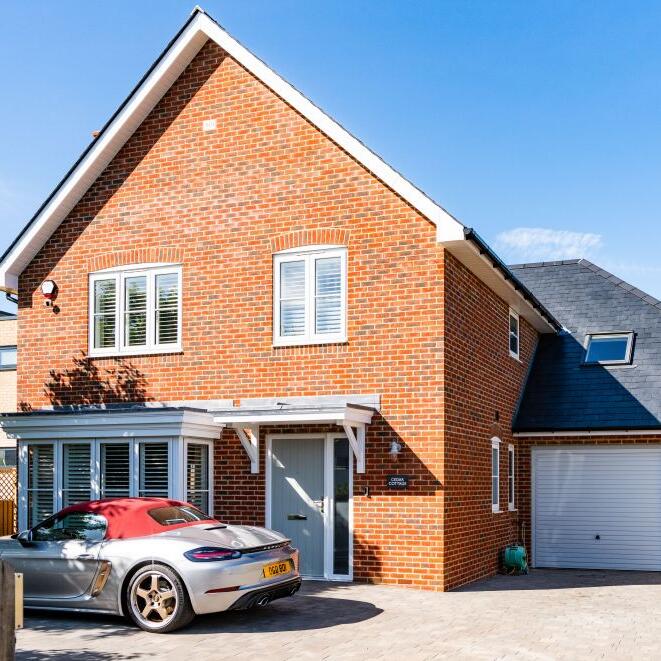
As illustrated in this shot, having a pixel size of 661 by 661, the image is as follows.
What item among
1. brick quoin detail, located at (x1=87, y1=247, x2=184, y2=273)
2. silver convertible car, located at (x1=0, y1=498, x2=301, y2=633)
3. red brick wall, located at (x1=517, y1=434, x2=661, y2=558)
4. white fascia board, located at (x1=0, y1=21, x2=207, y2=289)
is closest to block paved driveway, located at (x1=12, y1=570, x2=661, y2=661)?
silver convertible car, located at (x1=0, y1=498, x2=301, y2=633)

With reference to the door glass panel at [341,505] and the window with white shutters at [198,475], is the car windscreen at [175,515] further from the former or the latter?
the door glass panel at [341,505]

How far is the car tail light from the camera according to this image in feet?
32.6

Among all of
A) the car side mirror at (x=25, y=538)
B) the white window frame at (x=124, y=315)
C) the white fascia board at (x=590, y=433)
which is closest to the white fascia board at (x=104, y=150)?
the white window frame at (x=124, y=315)

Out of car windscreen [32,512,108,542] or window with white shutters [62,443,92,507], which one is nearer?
car windscreen [32,512,108,542]

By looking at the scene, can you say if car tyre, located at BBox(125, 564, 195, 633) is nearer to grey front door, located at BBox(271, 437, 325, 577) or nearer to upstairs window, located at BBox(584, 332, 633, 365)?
grey front door, located at BBox(271, 437, 325, 577)

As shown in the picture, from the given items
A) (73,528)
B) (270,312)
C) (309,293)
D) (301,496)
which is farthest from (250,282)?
(73,528)

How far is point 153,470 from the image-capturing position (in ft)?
46.9

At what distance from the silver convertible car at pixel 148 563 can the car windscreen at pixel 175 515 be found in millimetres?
13

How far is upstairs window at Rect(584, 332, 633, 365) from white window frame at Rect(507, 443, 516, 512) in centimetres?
267

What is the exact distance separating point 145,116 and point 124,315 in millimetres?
3324

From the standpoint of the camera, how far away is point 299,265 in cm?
1469

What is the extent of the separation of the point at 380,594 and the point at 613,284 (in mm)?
11069

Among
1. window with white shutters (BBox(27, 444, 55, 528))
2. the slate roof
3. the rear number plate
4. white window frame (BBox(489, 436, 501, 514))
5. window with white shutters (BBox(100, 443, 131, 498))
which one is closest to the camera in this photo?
the rear number plate

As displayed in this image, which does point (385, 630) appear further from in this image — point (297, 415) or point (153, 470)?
point (153, 470)
